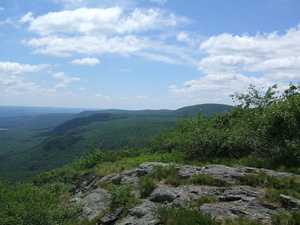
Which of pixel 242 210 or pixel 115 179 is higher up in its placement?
pixel 242 210

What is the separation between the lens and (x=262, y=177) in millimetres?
10484

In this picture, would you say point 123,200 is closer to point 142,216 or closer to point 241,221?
point 142,216

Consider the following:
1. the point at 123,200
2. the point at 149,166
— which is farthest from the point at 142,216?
the point at 149,166

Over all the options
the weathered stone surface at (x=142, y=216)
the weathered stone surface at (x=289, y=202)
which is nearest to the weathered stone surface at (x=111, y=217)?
the weathered stone surface at (x=142, y=216)

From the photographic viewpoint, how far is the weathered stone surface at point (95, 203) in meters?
11.0

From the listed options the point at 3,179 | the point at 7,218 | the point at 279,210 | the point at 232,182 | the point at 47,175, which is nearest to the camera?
the point at 279,210

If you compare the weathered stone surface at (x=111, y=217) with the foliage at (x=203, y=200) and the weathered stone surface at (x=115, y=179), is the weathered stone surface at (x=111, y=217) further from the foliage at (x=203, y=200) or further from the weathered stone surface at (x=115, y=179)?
the weathered stone surface at (x=115, y=179)

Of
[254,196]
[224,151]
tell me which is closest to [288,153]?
[224,151]

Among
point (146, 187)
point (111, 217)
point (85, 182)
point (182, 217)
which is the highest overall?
point (182, 217)

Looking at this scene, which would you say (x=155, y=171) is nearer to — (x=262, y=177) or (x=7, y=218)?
(x=262, y=177)

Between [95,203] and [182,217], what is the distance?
5.83 metres

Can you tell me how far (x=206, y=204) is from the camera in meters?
8.93

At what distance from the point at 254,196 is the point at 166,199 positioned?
362 cm

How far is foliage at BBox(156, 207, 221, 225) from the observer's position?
7.32 meters
